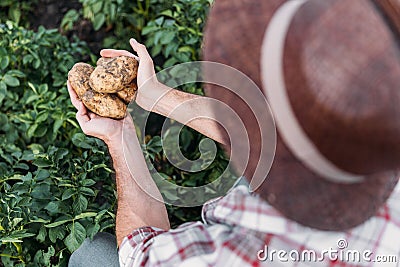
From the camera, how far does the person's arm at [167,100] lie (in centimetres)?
140

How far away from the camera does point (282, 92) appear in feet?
2.68

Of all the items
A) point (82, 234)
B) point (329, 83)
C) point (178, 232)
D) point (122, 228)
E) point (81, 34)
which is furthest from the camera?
point (81, 34)

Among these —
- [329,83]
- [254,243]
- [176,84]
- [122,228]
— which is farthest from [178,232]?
[176,84]

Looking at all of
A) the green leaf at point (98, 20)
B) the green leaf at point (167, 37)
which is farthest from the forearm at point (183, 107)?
the green leaf at point (98, 20)

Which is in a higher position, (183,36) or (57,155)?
(183,36)

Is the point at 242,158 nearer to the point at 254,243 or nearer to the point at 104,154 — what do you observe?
the point at 254,243

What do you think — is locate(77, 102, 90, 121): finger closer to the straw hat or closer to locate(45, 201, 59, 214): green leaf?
locate(45, 201, 59, 214): green leaf

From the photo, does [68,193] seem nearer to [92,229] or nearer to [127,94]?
[92,229]

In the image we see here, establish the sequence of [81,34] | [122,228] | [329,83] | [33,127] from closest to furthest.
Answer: [329,83], [122,228], [33,127], [81,34]

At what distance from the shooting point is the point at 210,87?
0.96 metres

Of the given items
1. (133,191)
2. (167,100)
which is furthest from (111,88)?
(133,191)

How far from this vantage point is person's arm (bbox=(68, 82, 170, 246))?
51.1 inches

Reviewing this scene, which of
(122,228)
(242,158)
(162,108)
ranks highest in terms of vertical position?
(242,158)

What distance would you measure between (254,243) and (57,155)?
779 millimetres
